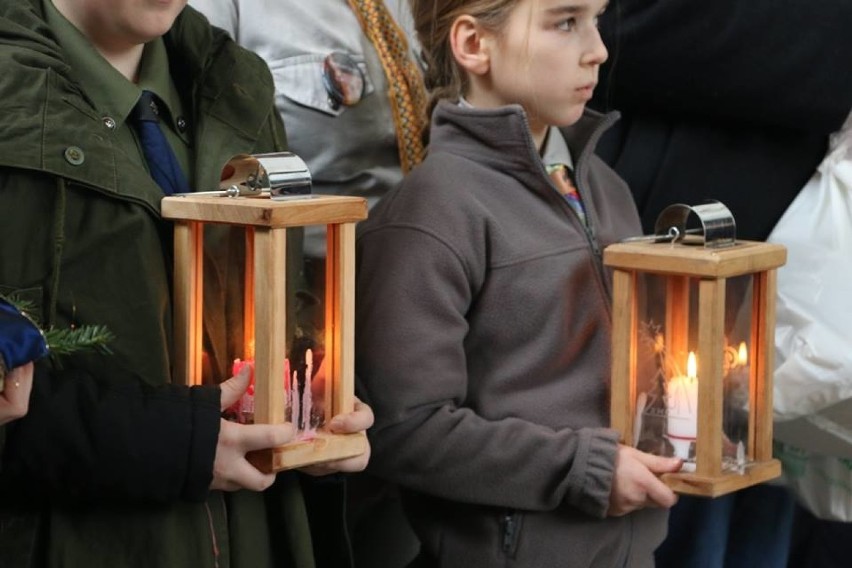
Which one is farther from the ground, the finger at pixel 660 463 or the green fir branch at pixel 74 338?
the green fir branch at pixel 74 338

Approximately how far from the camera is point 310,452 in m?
1.58

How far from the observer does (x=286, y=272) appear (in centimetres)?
161

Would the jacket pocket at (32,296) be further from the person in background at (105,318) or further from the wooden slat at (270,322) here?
the wooden slat at (270,322)

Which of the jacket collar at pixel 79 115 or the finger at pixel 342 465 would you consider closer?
the jacket collar at pixel 79 115

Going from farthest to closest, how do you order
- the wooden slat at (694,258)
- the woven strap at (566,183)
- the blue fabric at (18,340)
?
the woven strap at (566,183), the wooden slat at (694,258), the blue fabric at (18,340)

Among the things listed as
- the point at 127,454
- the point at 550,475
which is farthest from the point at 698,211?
the point at 127,454

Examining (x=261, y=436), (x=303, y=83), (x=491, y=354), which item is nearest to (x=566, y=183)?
(x=491, y=354)

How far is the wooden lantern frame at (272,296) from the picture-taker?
152cm

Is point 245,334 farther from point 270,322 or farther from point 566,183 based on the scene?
point 566,183

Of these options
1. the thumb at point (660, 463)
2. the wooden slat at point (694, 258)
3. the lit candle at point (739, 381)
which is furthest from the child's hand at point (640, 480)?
the wooden slat at point (694, 258)

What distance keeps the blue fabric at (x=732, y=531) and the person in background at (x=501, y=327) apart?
1.45 feet

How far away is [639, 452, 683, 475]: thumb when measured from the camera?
71.3 inches

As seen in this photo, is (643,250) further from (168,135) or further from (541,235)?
(168,135)

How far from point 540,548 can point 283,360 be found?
1.62ft
